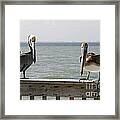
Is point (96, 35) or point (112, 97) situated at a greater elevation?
point (96, 35)

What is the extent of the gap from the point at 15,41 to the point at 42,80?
18cm

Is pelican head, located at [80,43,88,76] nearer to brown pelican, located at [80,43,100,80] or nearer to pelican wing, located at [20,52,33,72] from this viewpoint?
brown pelican, located at [80,43,100,80]

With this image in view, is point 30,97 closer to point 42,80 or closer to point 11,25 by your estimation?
point 42,80

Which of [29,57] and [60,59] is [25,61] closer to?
[29,57]

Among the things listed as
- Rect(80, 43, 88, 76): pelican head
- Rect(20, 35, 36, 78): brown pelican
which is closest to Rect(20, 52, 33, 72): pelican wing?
Rect(20, 35, 36, 78): brown pelican

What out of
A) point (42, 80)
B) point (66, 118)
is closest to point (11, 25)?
point (42, 80)

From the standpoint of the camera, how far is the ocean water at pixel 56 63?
90.4 inches

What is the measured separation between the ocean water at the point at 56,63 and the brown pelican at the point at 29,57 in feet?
0.04

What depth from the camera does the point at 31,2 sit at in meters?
2.29

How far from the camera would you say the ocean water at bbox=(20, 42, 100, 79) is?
229 centimetres


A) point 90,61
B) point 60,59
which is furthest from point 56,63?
point 90,61

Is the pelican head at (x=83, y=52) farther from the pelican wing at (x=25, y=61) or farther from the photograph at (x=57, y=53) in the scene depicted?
the pelican wing at (x=25, y=61)

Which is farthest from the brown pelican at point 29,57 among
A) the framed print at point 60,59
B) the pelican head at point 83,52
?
the pelican head at point 83,52

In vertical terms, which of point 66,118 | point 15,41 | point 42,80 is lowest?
point 66,118
